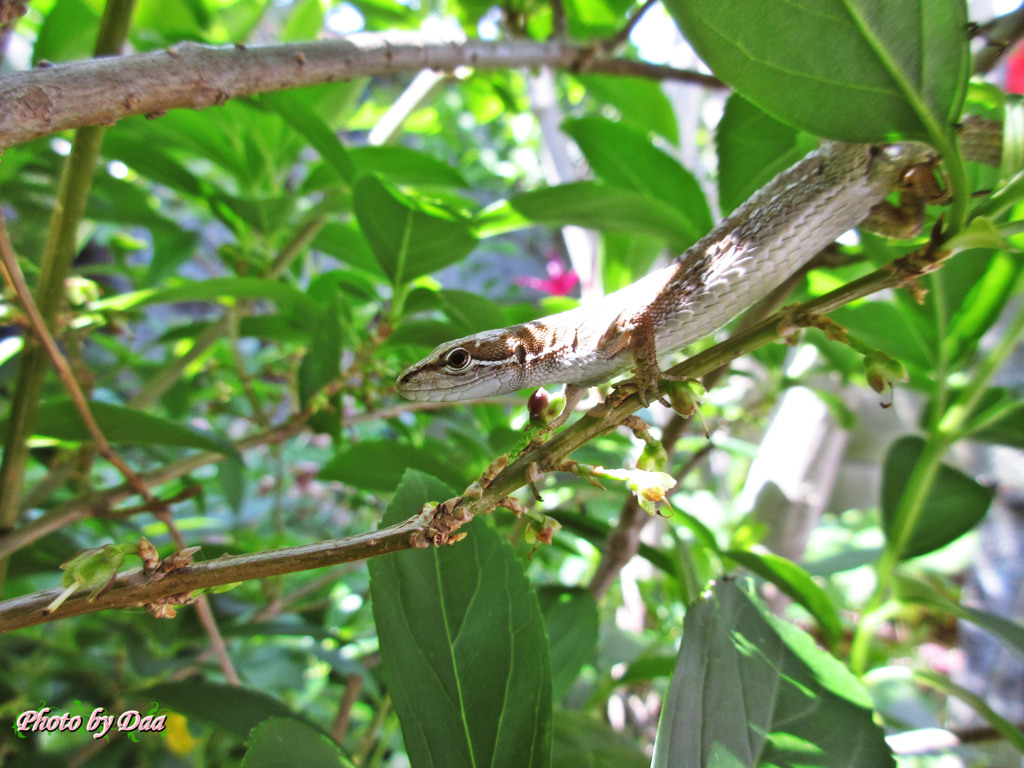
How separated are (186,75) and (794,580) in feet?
3.89

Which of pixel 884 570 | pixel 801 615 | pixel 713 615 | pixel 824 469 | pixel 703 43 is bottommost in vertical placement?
pixel 801 615

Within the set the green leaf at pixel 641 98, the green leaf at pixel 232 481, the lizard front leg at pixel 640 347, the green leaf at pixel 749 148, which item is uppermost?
the green leaf at pixel 641 98

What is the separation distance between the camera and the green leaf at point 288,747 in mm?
624

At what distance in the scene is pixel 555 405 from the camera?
2.30 feet

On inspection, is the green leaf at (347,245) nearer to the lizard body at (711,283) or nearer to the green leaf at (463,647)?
the lizard body at (711,283)

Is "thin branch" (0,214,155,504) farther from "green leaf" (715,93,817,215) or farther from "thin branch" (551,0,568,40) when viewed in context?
"thin branch" (551,0,568,40)

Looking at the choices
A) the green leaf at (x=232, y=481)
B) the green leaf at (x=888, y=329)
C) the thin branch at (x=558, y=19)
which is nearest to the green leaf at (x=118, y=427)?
the green leaf at (x=232, y=481)

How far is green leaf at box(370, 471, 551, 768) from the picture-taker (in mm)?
693

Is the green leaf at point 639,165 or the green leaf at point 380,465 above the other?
the green leaf at point 639,165

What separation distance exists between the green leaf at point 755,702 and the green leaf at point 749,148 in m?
0.67

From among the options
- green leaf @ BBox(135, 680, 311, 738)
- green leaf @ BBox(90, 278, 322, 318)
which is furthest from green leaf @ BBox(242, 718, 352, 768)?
green leaf @ BBox(90, 278, 322, 318)

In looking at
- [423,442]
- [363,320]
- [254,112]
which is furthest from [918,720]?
[254,112]

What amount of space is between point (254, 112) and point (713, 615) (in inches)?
55.6

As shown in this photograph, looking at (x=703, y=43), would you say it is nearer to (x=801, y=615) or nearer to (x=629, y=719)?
(x=629, y=719)
